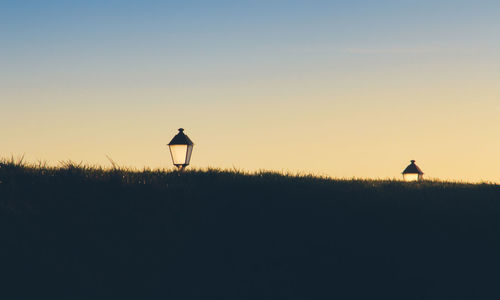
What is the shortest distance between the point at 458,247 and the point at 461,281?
1325 mm

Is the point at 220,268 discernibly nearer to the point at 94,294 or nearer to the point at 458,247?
the point at 94,294

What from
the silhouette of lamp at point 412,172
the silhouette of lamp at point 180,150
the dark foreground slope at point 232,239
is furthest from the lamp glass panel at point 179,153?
the silhouette of lamp at point 412,172

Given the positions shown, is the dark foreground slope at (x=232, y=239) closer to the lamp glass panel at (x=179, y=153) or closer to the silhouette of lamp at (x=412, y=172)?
the lamp glass panel at (x=179, y=153)

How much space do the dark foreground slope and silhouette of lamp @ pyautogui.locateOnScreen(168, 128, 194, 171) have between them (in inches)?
25.7

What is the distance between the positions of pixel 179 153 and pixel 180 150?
10 centimetres

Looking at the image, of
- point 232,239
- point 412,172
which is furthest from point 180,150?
point 412,172

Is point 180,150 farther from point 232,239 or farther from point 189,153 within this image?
point 232,239

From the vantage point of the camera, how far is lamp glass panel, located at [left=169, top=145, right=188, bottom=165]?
15047 millimetres

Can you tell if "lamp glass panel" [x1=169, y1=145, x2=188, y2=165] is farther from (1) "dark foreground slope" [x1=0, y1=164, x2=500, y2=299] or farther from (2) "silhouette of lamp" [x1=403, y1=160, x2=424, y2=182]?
(2) "silhouette of lamp" [x1=403, y1=160, x2=424, y2=182]

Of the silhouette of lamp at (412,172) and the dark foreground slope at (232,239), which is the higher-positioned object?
the silhouette of lamp at (412,172)

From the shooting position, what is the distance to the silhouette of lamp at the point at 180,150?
49.3ft

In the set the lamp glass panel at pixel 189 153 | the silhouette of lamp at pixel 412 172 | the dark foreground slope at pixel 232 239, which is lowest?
the dark foreground slope at pixel 232 239

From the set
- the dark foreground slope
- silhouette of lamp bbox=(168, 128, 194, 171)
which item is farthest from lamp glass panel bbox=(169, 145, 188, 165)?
the dark foreground slope

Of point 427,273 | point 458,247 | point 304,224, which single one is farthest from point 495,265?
point 304,224
